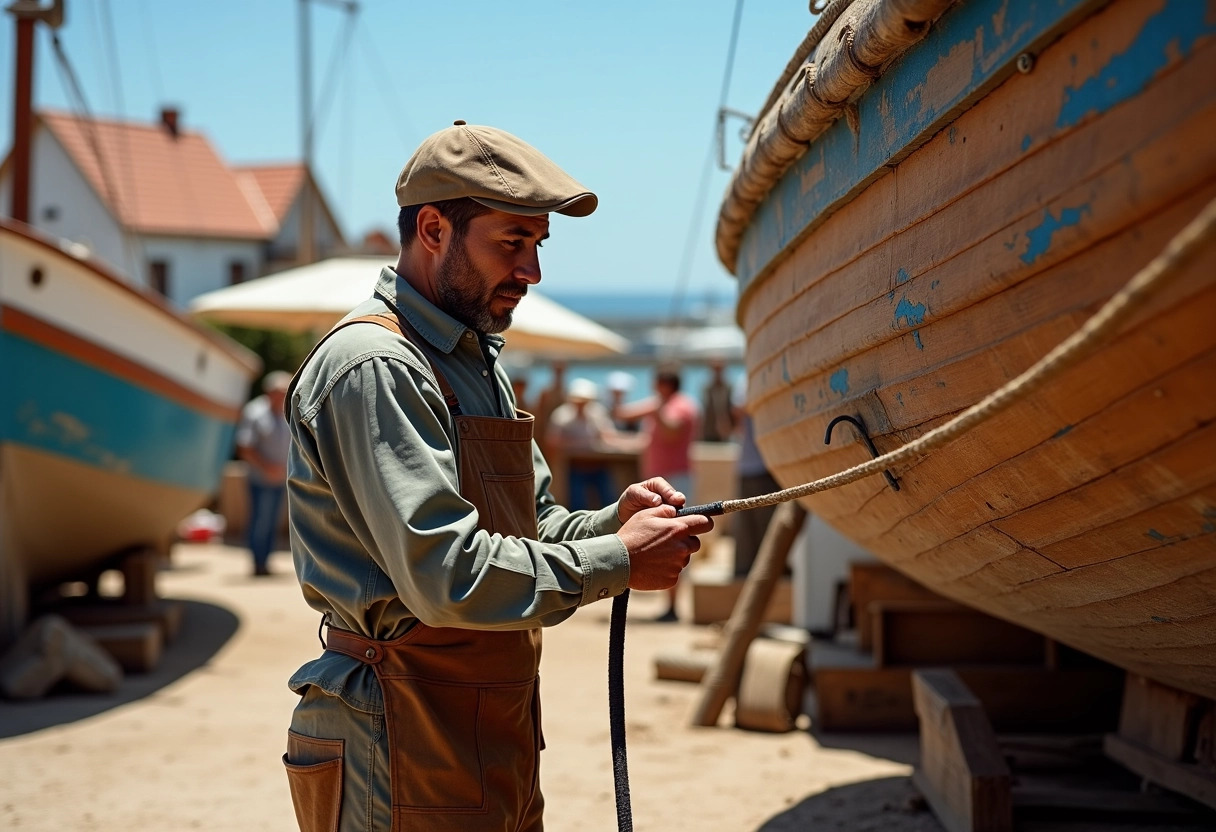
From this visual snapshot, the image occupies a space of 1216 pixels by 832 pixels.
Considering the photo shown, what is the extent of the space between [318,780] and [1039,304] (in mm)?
1368

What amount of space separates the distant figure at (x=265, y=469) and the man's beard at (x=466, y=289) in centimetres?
784

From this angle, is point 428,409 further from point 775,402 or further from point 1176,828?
point 1176,828

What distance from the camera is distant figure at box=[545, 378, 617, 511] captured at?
383 inches

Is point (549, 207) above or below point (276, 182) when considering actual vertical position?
below

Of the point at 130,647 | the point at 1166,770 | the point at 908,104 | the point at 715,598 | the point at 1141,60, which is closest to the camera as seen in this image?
the point at 1141,60

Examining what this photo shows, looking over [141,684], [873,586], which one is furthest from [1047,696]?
[141,684]

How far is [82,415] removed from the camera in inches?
259

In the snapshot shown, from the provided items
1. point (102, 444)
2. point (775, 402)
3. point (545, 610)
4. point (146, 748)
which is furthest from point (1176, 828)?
point (102, 444)

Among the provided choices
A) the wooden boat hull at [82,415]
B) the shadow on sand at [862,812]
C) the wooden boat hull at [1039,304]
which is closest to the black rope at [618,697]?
the wooden boat hull at [1039,304]

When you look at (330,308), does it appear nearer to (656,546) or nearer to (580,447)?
(580,447)

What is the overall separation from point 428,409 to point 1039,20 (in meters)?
1.07

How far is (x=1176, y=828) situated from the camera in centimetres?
331

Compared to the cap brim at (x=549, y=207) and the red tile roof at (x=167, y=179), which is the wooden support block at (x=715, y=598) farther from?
the red tile roof at (x=167, y=179)

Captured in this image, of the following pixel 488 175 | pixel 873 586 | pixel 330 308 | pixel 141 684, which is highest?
pixel 330 308
